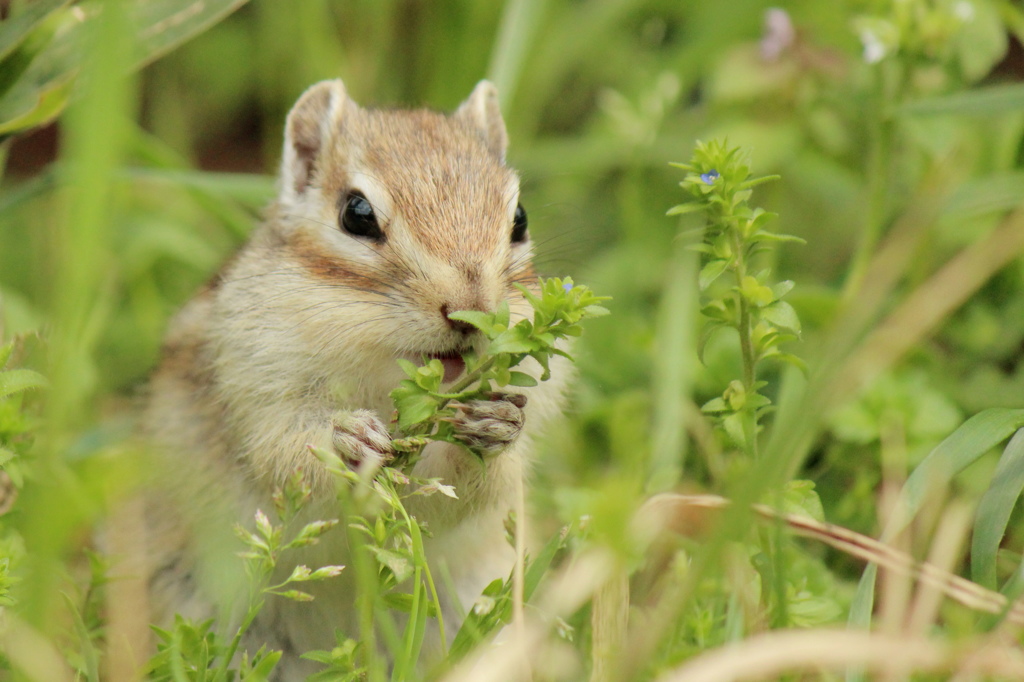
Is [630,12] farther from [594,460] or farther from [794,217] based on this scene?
[594,460]

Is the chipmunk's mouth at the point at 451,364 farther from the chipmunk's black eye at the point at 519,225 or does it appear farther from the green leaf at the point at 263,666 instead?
the green leaf at the point at 263,666

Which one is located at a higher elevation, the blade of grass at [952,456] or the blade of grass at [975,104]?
the blade of grass at [975,104]

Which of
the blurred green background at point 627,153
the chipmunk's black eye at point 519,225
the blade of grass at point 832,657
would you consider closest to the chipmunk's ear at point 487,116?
the blurred green background at point 627,153

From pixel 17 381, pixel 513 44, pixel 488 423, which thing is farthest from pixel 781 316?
pixel 513 44

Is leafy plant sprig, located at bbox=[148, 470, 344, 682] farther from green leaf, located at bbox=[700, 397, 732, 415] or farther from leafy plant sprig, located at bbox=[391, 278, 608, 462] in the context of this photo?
green leaf, located at bbox=[700, 397, 732, 415]

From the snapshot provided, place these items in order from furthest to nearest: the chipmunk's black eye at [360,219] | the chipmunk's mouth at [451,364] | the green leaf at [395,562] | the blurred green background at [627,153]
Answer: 1. the blurred green background at [627,153]
2. the chipmunk's black eye at [360,219]
3. the chipmunk's mouth at [451,364]
4. the green leaf at [395,562]

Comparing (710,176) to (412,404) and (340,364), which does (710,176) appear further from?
(340,364)
